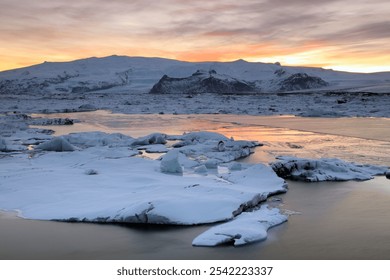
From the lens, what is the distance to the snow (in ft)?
18.1

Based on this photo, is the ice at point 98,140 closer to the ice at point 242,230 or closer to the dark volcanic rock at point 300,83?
the ice at point 242,230

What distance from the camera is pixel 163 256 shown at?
442cm

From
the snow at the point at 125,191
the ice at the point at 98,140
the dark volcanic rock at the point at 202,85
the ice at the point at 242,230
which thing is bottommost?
the ice at the point at 242,230

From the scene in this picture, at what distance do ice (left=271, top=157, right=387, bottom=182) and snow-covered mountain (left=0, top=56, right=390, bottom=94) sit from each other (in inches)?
Result: 2847

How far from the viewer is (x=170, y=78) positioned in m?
87.7

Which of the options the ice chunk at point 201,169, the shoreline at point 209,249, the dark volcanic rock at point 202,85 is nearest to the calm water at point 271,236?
the shoreline at point 209,249

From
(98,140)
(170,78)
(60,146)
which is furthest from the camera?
(170,78)

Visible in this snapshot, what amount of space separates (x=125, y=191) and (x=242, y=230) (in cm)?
233

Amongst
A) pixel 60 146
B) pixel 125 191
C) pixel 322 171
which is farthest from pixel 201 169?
pixel 60 146

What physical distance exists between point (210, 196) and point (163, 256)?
170 centimetres

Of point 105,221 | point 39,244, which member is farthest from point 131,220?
point 39,244

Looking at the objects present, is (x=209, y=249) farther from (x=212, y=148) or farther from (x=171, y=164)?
(x=212, y=148)

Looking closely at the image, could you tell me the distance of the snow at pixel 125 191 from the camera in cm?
553

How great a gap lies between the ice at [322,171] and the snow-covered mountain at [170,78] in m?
72.3
